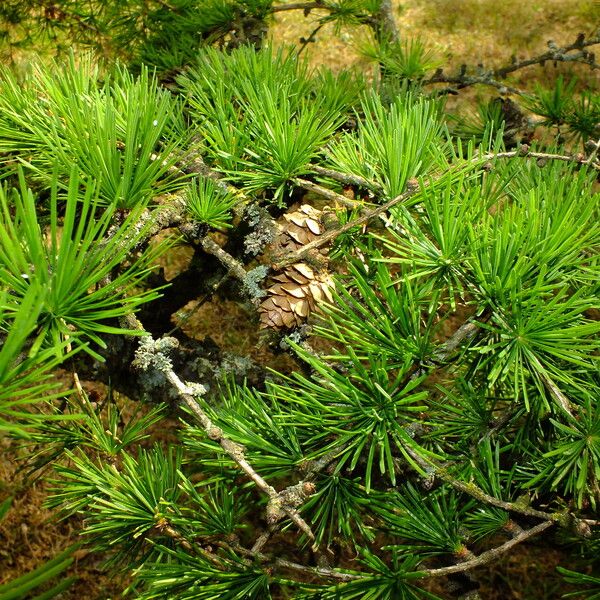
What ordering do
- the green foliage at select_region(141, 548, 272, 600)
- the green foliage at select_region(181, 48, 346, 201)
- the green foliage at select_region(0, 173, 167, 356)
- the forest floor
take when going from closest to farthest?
1. the green foliage at select_region(0, 173, 167, 356)
2. the green foliage at select_region(141, 548, 272, 600)
3. the green foliage at select_region(181, 48, 346, 201)
4. the forest floor

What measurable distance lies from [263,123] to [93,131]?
6.8 inches

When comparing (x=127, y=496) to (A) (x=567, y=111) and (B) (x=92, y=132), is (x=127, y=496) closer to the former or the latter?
(B) (x=92, y=132)

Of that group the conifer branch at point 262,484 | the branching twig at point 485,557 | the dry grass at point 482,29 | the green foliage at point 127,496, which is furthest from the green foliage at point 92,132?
the dry grass at point 482,29

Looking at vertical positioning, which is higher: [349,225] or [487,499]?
[349,225]

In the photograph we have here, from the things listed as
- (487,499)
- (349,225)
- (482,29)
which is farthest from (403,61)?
(482,29)

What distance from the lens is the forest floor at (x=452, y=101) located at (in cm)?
131

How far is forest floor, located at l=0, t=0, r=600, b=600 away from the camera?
51.6 inches

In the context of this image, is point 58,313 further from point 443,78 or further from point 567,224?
point 443,78

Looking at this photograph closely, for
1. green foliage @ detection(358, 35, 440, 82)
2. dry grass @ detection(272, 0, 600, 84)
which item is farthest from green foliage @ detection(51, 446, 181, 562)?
dry grass @ detection(272, 0, 600, 84)

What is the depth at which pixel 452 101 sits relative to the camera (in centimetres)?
233

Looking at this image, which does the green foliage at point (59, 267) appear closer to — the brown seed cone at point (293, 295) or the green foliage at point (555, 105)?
the brown seed cone at point (293, 295)

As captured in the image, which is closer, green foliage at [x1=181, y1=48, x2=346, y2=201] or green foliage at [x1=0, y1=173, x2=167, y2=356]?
green foliage at [x1=0, y1=173, x2=167, y2=356]

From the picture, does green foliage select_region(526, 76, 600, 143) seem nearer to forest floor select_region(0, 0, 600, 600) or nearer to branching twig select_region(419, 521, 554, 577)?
forest floor select_region(0, 0, 600, 600)

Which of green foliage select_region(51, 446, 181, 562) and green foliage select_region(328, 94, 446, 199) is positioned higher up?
green foliage select_region(328, 94, 446, 199)
